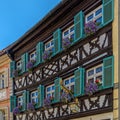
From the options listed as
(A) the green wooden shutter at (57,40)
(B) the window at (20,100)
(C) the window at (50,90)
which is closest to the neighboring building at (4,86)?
(B) the window at (20,100)

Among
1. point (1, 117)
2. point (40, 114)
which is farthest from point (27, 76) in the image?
point (1, 117)

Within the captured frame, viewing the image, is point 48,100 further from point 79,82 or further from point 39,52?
point 79,82

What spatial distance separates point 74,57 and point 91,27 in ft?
7.25

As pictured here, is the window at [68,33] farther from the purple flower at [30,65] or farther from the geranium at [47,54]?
the purple flower at [30,65]

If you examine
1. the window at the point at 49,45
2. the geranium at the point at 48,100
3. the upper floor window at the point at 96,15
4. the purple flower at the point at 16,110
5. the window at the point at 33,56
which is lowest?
the purple flower at the point at 16,110

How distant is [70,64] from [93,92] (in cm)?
278

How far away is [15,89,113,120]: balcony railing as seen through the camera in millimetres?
15945

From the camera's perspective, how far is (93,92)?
16562 mm

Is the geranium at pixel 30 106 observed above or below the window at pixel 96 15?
below

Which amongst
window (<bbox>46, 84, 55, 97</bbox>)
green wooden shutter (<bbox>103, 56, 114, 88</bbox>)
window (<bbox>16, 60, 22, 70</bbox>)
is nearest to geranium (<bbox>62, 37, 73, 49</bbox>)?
window (<bbox>46, 84, 55, 97</bbox>)

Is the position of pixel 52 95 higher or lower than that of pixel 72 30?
lower

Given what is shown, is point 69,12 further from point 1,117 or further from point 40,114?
point 1,117

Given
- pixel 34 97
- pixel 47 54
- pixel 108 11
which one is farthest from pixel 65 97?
pixel 34 97

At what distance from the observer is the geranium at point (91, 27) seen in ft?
54.9
